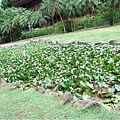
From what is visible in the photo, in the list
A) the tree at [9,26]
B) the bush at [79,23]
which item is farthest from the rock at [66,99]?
the tree at [9,26]

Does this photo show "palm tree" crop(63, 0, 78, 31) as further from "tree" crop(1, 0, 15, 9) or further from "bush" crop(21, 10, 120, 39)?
"tree" crop(1, 0, 15, 9)

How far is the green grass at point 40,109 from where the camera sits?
2.72m

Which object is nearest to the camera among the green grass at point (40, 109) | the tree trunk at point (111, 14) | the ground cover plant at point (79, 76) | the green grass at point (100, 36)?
the green grass at point (40, 109)

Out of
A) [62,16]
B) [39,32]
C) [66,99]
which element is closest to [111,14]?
[62,16]

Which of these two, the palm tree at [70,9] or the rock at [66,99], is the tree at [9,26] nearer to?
the palm tree at [70,9]

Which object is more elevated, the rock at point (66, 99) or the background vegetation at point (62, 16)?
the background vegetation at point (62, 16)

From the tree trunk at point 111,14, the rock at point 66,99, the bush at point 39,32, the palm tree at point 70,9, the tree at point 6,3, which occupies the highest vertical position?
the tree at point 6,3

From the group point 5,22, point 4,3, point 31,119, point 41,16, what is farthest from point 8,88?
point 4,3

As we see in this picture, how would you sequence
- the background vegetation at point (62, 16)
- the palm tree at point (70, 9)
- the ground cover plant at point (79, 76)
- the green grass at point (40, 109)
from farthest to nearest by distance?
the palm tree at point (70, 9)
the background vegetation at point (62, 16)
the ground cover plant at point (79, 76)
the green grass at point (40, 109)

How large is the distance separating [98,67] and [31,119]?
7.72ft

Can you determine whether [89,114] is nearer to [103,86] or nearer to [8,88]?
[103,86]

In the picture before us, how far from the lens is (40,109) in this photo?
10.3ft

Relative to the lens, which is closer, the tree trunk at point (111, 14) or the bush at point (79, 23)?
the tree trunk at point (111, 14)

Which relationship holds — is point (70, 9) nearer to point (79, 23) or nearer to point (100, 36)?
point (79, 23)
